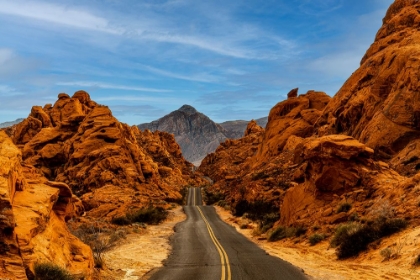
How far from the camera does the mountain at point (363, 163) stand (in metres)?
15.9

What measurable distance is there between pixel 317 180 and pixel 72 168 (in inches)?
1308

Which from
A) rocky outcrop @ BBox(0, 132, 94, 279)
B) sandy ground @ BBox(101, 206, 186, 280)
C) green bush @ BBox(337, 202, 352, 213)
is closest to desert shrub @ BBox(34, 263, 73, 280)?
rocky outcrop @ BBox(0, 132, 94, 279)

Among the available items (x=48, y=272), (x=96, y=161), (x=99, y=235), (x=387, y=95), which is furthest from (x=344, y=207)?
(x=96, y=161)

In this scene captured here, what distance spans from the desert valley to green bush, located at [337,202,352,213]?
6 centimetres

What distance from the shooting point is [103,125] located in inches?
1879

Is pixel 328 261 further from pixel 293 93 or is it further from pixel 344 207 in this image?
pixel 293 93

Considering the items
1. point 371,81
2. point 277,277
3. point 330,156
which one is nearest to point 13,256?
point 277,277

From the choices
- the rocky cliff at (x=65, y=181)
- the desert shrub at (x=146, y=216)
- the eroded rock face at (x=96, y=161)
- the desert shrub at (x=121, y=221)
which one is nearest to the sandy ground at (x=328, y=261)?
the rocky cliff at (x=65, y=181)

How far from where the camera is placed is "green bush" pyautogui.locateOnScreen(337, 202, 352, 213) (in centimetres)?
1829

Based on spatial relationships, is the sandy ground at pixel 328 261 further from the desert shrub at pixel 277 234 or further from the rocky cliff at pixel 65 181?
the desert shrub at pixel 277 234

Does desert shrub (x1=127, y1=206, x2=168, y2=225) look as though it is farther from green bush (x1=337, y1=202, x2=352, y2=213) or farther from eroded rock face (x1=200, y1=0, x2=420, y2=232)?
green bush (x1=337, y1=202, x2=352, y2=213)

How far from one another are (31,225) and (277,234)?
57.1 ft

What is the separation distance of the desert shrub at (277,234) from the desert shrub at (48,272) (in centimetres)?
1662

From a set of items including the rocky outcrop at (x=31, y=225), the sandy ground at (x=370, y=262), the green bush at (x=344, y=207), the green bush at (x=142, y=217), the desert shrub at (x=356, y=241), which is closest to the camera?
the rocky outcrop at (x=31, y=225)
